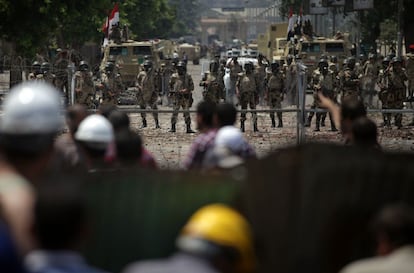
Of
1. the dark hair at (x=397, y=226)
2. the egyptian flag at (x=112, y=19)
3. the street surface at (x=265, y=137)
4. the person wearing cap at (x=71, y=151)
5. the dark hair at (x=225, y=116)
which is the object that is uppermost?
the egyptian flag at (x=112, y=19)

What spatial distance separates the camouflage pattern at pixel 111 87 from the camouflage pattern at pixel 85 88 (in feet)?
1.48

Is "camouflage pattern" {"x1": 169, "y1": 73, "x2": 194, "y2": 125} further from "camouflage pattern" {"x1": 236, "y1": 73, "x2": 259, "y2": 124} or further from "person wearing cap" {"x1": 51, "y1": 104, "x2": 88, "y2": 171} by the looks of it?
"person wearing cap" {"x1": 51, "y1": 104, "x2": 88, "y2": 171}

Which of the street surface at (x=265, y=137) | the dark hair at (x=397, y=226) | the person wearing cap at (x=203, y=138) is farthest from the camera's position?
the street surface at (x=265, y=137)

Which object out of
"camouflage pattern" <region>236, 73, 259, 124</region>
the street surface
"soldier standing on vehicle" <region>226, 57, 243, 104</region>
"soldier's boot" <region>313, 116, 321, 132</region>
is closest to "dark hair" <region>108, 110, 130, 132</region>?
the street surface

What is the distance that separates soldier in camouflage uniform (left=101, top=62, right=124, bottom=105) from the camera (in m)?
22.3

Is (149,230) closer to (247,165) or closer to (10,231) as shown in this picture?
(247,165)

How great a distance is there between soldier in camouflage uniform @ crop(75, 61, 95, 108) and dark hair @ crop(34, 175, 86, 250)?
16.4 meters

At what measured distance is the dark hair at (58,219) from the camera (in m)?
4.31

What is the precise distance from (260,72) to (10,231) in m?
21.6

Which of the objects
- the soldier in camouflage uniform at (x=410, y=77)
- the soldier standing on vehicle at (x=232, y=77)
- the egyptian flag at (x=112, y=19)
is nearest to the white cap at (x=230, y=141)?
the soldier in camouflage uniform at (x=410, y=77)

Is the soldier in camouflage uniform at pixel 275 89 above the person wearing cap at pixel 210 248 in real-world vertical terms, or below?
above

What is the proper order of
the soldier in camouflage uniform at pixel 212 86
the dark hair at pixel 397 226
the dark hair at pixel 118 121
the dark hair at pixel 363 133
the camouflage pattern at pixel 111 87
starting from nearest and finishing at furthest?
the dark hair at pixel 397 226
the dark hair at pixel 363 133
the dark hair at pixel 118 121
the camouflage pattern at pixel 111 87
the soldier in camouflage uniform at pixel 212 86

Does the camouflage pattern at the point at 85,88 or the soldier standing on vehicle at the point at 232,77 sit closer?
the camouflage pattern at the point at 85,88

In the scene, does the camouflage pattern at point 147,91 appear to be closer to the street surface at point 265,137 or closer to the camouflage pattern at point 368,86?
the street surface at point 265,137
